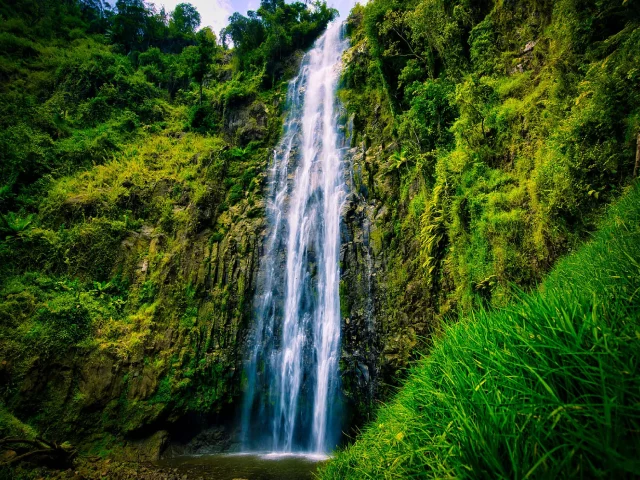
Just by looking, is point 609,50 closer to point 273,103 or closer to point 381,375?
point 381,375

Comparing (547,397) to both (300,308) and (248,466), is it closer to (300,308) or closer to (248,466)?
(248,466)

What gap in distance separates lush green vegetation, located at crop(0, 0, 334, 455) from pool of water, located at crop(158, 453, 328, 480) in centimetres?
150

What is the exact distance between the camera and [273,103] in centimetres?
1667

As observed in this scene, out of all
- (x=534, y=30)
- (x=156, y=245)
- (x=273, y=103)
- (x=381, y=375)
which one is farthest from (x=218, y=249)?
(x=534, y=30)

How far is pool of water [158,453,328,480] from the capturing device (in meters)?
6.59

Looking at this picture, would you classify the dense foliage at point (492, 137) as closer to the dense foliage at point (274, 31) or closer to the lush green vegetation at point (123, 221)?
the lush green vegetation at point (123, 221)

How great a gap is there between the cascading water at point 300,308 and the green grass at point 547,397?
7658 mm

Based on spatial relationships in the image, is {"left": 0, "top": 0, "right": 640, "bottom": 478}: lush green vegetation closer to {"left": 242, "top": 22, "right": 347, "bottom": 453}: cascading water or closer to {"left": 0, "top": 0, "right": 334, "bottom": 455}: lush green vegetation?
{"left": 0, "top": 0, "right": 334, "bottom": 455}: lush green vegetation

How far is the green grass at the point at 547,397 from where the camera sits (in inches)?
39.4

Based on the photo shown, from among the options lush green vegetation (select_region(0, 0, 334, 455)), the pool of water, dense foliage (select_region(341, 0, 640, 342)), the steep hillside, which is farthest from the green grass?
lush green vegetation (select_region(0, 0, 334, 455))

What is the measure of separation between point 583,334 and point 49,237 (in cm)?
1581

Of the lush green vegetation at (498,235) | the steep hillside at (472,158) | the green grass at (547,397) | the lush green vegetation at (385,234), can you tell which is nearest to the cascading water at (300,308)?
the lush green vegetation at (385,234)

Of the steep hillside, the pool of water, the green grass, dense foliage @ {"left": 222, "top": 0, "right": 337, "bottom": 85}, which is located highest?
dense foliage @ {"left": 222, "top": 0, "right": 337, "bottom": 85}

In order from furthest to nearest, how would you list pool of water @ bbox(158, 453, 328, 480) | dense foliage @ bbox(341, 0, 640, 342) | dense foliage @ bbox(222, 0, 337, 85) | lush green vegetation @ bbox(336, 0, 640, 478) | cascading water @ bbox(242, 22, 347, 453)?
dense foliage @ bbox(222, 0, 337, 85)
cascading water @ bbox(242, 22, 347, 453)
pool of water @ bbox(158, 453, 328, 480)
dense foliage @ bbox(341, 0, 640, 342)
lush green vegetation @ bbox(336, 0, 640, 478)
